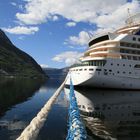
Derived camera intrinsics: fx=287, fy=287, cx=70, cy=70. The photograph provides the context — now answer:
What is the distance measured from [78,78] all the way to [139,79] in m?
13.4

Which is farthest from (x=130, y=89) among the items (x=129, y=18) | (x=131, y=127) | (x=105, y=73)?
(x=131, y=127)

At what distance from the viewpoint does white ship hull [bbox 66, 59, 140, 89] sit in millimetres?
57750

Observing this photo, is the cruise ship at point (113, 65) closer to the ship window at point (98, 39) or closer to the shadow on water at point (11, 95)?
the ship window at point (98, 39)

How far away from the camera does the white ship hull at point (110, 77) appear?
57750 mm

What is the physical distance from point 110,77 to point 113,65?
2.66 m

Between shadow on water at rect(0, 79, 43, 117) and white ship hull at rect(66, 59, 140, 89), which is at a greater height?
white ship hull at rect(66, 59, 140, 89)

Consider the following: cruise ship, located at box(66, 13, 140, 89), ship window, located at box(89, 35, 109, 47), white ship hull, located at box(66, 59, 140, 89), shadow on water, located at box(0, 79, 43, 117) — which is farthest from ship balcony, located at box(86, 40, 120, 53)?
shadow on water, located at box(0, 79, 43, 117)

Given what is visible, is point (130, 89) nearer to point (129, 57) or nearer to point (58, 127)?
point (129, 57)

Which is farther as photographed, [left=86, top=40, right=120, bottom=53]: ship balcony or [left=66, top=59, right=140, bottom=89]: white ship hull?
[left=86, top=40, right=120, bottom=53]: ship balcony

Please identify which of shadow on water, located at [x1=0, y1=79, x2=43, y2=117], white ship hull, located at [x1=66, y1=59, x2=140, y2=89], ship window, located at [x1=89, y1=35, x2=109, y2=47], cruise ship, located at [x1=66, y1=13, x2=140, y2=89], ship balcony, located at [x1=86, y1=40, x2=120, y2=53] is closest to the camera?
shadow on water, located at [x1=0, y1=79, x2=43, y2=117]

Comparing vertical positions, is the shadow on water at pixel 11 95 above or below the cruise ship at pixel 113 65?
below

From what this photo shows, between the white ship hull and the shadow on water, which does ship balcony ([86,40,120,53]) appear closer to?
the white ship hull

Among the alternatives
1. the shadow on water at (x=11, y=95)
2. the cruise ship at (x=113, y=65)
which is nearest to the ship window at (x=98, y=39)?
the cruise ship at (x=113, y=65)

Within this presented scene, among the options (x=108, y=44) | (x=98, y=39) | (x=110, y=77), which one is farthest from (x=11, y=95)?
(x=98, y=39)
